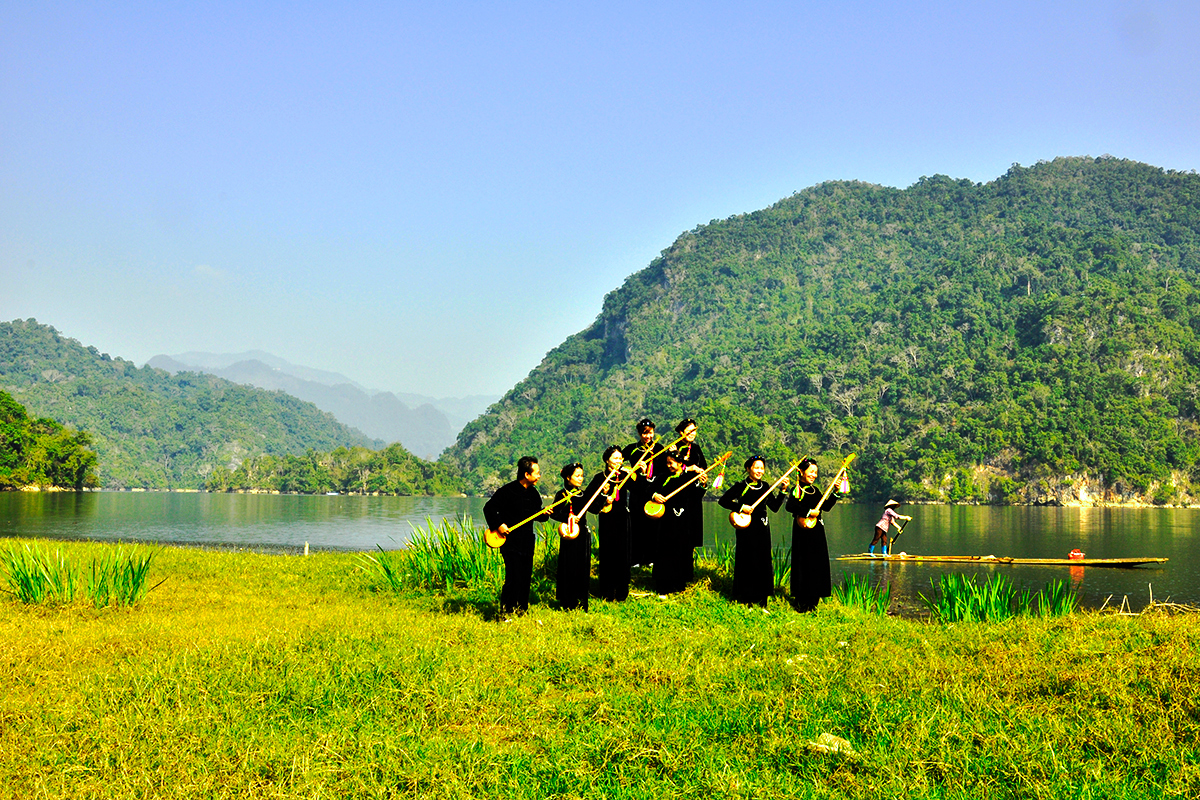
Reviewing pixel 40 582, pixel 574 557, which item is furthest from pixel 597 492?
pixel 40 582

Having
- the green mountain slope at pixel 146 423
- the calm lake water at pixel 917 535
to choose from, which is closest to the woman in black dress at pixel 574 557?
the calm lake water at pixel 917 535

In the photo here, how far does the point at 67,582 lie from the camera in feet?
34.1

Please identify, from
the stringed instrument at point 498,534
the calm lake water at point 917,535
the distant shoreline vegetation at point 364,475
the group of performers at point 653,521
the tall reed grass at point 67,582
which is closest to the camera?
the stringed instrument at point 498,534

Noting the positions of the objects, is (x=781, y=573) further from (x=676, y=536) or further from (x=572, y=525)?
(x=572, y=525)

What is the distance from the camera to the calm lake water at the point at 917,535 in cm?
2352

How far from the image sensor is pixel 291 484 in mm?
110250

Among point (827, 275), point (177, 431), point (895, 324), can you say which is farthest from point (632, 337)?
point (177, 431)

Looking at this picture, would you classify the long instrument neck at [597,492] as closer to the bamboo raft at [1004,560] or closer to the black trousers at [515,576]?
the black trousers at [515,576]

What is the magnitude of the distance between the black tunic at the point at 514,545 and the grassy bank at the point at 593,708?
0.64m

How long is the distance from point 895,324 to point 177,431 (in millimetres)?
121636

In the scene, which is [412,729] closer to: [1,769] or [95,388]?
[1,769]

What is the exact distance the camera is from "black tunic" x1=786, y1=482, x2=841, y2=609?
1111 cm

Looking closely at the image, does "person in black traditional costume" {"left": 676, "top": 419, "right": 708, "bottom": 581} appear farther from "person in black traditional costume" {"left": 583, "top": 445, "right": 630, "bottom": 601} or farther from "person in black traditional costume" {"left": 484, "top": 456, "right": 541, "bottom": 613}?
"person in black traditional costume" {"left": 484, "top": 456, "right": 541, "bottom": 613}

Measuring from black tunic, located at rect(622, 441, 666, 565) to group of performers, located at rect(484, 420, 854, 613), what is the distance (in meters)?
0.01
